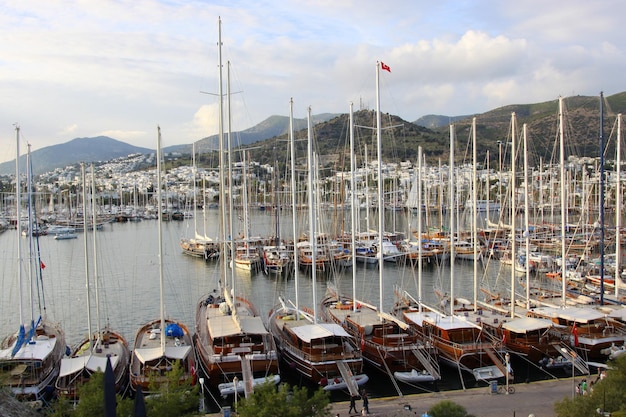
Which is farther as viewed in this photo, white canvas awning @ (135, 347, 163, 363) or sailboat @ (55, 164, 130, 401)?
white canvas awning @ (135, 347, 163, 363)

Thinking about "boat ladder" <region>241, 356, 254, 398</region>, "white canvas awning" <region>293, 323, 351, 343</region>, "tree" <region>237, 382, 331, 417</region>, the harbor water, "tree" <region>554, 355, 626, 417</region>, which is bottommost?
the harbor water

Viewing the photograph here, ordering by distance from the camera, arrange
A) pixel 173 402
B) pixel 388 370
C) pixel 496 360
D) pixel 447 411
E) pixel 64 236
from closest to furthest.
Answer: pixel 447 411, pixel 173 402, pixel 388 370, pixel 496 360, pixel 64 236

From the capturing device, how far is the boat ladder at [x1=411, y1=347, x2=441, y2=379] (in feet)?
68.1

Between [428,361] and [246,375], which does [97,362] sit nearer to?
[246,375]

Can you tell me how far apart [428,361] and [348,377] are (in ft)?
12.0

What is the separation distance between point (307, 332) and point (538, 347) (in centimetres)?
956

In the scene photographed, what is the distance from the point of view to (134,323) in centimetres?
3150

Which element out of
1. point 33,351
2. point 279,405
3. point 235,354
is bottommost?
point 235,354

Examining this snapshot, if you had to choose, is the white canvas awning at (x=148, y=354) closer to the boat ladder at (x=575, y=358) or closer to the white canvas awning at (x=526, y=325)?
the white canvas awning at (x=526, y=325)

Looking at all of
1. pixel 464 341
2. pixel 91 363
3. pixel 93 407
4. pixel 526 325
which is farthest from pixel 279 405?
pixel 526 325

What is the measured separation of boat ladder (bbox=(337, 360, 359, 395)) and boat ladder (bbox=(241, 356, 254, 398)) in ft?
11.0

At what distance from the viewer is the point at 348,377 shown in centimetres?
1972

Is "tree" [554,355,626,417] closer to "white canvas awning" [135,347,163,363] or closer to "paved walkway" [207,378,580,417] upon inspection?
"paved walkway" [207,378,580,417]

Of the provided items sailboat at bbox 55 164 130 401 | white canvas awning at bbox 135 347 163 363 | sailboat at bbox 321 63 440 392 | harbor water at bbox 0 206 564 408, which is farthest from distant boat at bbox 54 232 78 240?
sailboat at bbox 321 63 440 392
